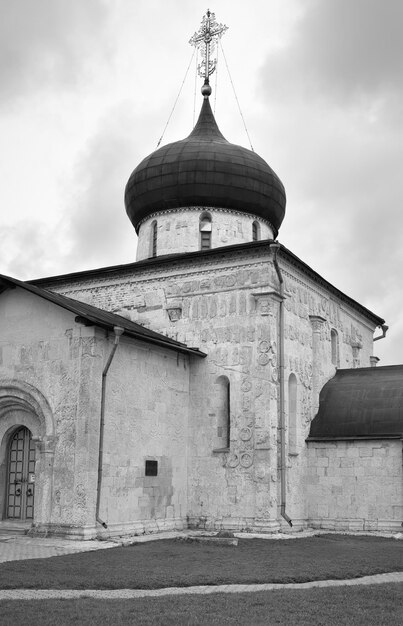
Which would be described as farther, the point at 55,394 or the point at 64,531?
the point at 55,394

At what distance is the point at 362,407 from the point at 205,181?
725 centimetres

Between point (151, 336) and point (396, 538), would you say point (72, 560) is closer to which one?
point (151, 336)

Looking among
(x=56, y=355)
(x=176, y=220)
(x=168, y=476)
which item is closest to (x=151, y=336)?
(x=56, y=355)

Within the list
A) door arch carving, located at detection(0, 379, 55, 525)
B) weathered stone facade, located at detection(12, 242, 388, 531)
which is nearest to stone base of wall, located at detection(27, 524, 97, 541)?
door arch carving, located at detection(0, 379, 55, 525)

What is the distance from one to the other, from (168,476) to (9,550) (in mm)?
4826

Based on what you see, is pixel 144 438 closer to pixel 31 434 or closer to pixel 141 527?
pixel 141 527

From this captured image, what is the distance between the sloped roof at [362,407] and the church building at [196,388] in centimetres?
4

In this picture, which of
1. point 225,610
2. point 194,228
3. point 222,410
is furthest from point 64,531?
point 194,228

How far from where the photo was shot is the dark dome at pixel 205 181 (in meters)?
19.6

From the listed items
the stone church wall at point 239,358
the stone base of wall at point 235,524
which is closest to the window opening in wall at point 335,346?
the stone church wall at point 239,358

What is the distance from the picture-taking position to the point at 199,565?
34.2 feet

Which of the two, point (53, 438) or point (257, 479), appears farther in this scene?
point (257, 479)

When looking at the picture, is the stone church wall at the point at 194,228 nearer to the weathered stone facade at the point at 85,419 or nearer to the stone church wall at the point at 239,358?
the stone church wall at the point at 239,358

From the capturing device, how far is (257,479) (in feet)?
52.2
